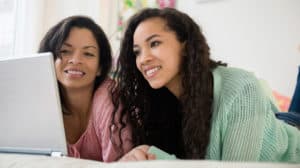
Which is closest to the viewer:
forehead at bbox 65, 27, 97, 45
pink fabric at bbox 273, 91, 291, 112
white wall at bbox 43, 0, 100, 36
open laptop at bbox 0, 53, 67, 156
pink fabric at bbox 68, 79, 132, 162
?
open laptop at bbox 0, 53, 67, 156

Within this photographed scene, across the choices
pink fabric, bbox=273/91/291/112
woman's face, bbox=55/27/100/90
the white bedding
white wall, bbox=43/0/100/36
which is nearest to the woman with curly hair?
woman's face, bbox=55/27/100/90

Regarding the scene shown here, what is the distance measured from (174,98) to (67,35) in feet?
1.33

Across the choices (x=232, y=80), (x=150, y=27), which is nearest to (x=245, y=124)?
(x=232, y=80)

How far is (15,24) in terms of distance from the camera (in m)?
2.02

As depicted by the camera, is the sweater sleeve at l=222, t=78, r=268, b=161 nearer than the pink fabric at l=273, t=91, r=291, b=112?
Yes

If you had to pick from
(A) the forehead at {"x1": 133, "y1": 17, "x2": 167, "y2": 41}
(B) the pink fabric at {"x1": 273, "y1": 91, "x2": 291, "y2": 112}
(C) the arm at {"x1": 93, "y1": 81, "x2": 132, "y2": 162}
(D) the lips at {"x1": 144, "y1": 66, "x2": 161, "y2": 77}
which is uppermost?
(A) the forehead at {"x1": 133, "y1": 17, "x2": 167, "y2": 41}

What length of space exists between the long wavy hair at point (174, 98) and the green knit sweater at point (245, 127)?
38 mm

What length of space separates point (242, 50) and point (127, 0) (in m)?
0.77

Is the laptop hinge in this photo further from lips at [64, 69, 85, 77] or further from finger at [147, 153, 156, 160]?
lips at [64, 69, 85, 77]

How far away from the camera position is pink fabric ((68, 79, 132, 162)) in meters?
1.07

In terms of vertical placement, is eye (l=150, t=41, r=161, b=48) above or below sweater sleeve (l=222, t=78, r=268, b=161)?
above

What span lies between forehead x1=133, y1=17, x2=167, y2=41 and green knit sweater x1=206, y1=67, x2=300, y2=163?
21cm

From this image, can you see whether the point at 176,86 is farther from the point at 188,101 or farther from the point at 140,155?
the point at 140,155

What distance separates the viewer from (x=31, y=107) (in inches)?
33.4
